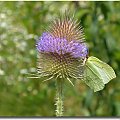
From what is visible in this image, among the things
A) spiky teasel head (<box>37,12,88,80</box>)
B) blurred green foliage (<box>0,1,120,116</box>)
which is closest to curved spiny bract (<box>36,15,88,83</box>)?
spiky teasel head (<box>37,12,88,80</box>)

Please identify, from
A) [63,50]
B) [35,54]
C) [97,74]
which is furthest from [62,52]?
[35,54]

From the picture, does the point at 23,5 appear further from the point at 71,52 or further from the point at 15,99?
the point at 71,52

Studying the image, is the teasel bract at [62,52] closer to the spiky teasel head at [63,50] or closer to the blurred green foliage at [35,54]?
the spiky teasel head at [63,50]

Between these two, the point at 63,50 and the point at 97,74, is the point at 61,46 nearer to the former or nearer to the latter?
the point at 63,50

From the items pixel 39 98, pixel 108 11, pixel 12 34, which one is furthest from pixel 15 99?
pixel 108 11

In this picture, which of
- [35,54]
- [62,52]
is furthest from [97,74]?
[35,54]

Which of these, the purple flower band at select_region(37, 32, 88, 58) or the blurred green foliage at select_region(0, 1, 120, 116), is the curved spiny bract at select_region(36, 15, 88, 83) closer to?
the purple flower band at select_region(37, 32, 88, 58)

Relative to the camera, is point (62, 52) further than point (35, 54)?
No

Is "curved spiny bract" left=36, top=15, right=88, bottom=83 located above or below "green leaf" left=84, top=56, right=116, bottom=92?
above
